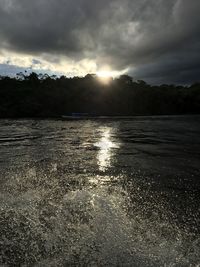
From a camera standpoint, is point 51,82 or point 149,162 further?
point 51,82

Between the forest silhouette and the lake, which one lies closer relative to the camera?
the lake

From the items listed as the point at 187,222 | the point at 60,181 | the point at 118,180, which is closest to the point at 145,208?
the point at 187,222

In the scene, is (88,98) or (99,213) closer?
(99,213)

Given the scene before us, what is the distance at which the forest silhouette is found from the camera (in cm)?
8725

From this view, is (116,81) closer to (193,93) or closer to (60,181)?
(193,93)

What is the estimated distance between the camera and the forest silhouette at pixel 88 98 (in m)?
87.2

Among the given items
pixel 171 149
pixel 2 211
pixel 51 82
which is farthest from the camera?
pixel 51 82

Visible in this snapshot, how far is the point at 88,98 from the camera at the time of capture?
9700 centimetres

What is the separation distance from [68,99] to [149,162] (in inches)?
3368

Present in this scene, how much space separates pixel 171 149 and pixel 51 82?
10202 cm

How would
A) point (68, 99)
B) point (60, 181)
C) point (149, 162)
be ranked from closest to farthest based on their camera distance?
1. point (60, 181)
2. point (149, 162)
3. point (68, 99)

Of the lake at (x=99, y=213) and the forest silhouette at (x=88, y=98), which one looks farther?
the forest silhouette at (x=88, y=98)

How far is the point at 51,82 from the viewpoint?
4422 inches

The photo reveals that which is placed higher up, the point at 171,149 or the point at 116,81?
the point at 116,81
